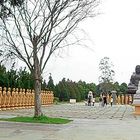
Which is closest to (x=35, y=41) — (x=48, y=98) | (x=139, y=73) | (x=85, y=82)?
(x=139, y=73)

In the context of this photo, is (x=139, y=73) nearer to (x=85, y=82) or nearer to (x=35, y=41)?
(x=35, y=41)

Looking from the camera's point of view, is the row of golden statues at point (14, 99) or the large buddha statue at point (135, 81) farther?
the large buddha statue at point (135, 81)

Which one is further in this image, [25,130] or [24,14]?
[24,14]

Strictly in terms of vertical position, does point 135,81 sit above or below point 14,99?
above

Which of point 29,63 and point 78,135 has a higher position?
point 29,63

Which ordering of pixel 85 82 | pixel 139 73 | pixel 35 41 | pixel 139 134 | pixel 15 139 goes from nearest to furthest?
pixel 15 139
pixel 139 134
pixel 35 41
pixel 139 73
pixel 85 82

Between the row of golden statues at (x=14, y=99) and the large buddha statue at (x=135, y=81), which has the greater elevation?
the large buddha statue at (x=135, y=81)

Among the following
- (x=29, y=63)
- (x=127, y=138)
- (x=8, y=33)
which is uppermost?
(x=8, y=33)

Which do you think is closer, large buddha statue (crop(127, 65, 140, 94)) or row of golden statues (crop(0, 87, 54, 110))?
row of golden statues (crop(0, 87, 54, 110))

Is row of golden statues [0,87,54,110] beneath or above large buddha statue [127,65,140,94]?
beneath

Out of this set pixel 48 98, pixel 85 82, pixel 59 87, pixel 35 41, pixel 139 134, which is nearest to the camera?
pixel 139 134

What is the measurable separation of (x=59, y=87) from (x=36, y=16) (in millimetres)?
54722

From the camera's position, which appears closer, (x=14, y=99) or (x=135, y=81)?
(x=14, y=99)

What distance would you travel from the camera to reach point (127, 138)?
15930mm
